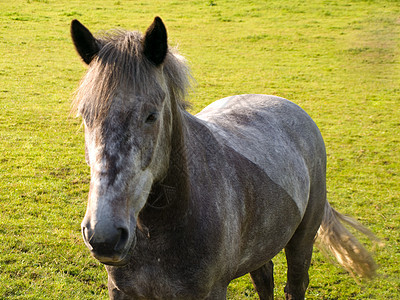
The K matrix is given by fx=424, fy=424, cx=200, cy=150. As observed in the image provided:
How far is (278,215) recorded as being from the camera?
325 cm

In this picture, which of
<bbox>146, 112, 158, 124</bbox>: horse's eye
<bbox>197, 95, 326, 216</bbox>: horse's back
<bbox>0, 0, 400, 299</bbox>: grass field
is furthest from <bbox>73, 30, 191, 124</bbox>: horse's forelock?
<bbox>197, 95, 326, 216</bbox>: horse's back

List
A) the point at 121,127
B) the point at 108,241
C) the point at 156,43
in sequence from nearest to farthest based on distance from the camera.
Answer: the point at 108,241
the point at 121,127
the point at 156,43

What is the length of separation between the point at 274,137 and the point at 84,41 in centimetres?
189

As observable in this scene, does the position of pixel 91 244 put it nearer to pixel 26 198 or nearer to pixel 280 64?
pixel 26 198

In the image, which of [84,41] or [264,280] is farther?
[264,280]

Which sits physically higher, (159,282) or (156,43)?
(156,43)

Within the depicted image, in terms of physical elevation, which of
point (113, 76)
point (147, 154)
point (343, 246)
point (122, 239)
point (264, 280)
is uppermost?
point (113, 76)

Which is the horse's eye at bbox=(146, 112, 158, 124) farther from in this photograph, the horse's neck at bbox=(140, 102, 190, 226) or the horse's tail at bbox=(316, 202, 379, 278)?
the horse's tail at bbox=(316, 202, 379, 278)

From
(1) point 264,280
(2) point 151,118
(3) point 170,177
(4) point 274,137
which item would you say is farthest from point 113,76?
(1) point 264,280

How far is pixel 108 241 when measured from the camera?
5.96 ft

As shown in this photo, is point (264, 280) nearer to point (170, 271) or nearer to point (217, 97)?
point (170, 271)

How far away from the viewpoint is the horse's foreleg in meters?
4.06

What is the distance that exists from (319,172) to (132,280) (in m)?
2.18

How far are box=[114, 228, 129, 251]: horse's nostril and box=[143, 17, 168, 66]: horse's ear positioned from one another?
91cm
